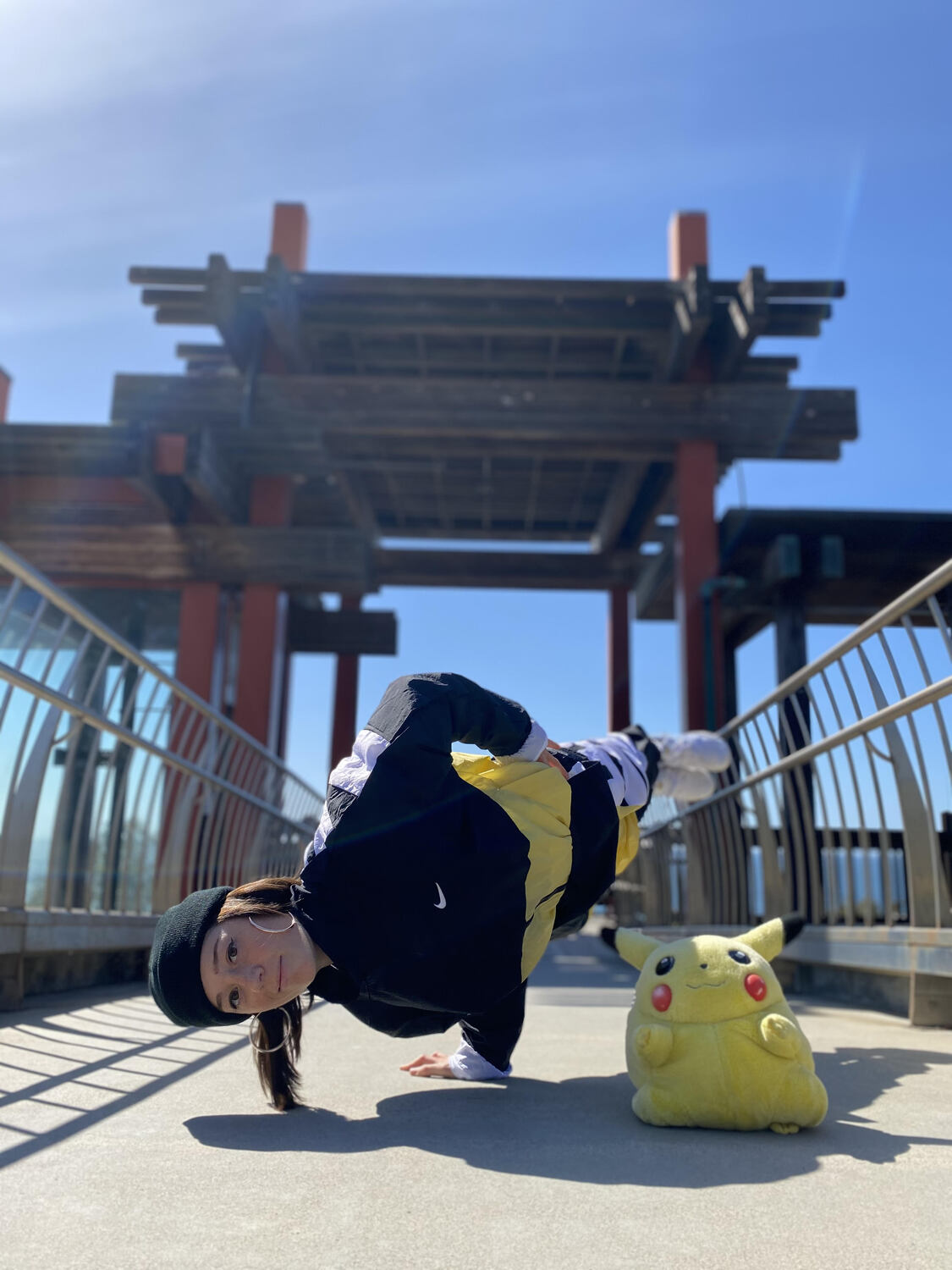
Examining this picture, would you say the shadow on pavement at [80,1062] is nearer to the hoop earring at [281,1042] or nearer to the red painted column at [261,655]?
the hoop earring at [281,1042]

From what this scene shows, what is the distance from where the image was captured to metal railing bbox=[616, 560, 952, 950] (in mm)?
2967

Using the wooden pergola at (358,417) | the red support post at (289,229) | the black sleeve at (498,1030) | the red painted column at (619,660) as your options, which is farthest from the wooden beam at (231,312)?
the black sleeve at (498,1030)

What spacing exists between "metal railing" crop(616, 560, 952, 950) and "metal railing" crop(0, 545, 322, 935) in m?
2.47

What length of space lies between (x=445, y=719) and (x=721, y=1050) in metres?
0.79

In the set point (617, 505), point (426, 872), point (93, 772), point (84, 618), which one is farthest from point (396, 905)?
point (617, 505)

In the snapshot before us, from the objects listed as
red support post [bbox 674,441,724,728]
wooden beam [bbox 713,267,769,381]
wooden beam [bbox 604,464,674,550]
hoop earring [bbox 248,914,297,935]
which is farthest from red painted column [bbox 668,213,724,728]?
hoop earring [bbox 248,914,297,935]

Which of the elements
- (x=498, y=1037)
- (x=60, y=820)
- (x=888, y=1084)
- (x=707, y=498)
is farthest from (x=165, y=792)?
(x=707, y=498)

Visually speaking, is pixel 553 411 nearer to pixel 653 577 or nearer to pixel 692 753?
pixel 653 577

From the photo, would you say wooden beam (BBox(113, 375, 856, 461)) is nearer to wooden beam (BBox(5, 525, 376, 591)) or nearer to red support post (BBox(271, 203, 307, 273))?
wooden beam (BBox(5, 525, 376, 591))

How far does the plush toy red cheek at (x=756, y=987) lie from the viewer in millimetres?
1966

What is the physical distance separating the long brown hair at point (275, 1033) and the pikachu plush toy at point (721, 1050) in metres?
0.68

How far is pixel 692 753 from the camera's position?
3.86 meters

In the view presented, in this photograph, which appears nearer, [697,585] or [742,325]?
[742,325]

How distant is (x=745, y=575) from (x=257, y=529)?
438 cm
